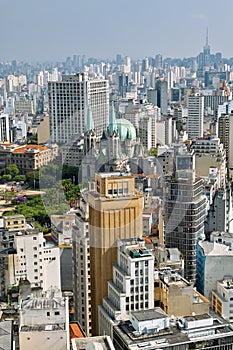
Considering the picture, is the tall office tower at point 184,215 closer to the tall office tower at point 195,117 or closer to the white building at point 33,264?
the white building at point 33,264

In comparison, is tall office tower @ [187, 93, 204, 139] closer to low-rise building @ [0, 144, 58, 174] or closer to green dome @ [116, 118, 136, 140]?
green dome @ [116, 118, 136, 140]

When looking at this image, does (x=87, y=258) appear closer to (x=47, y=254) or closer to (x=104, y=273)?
(x=104, y=273)

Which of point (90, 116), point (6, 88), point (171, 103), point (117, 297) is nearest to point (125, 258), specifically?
point (117, 297)

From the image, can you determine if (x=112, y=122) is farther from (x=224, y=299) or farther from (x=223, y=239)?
(x=224, y=299)

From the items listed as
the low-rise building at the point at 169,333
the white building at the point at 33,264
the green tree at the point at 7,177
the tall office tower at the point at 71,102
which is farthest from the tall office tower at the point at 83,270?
the tall office tower at the point at 71,102

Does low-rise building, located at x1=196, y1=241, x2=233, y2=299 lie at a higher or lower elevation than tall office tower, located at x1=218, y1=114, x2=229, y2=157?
lower

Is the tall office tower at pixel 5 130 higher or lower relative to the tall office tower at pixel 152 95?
lower

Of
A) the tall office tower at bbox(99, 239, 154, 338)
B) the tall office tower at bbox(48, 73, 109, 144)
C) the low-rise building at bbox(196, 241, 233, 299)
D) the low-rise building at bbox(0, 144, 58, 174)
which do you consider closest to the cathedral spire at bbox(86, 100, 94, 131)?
the tall office tower at bbox(48, 73, 109, 144)
